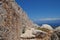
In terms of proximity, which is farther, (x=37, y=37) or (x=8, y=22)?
(x=37, y=37)

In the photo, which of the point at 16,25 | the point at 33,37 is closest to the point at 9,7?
the point at 16,25

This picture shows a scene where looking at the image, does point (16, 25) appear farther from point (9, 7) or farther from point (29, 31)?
point (29, 31)

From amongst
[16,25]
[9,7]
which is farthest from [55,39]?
[9,7]

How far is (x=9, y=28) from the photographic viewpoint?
17000mm

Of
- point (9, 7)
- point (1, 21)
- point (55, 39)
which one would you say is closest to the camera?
point (1, 21)

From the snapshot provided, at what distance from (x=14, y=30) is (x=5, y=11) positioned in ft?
6.55

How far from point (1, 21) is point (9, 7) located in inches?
77.1

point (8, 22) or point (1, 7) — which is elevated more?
point (1, 7)

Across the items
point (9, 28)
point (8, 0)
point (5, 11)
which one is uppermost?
point (8, 0)

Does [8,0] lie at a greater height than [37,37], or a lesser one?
greater

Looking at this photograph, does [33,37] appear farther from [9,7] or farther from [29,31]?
[9,7]

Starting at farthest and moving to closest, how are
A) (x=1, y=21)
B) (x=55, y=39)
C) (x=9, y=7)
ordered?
(x=55, y=39)
(x=9, y=7)
(x=1, y=21)

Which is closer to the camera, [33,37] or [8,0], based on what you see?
[8,0]

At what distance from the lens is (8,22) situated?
17.0 meters
